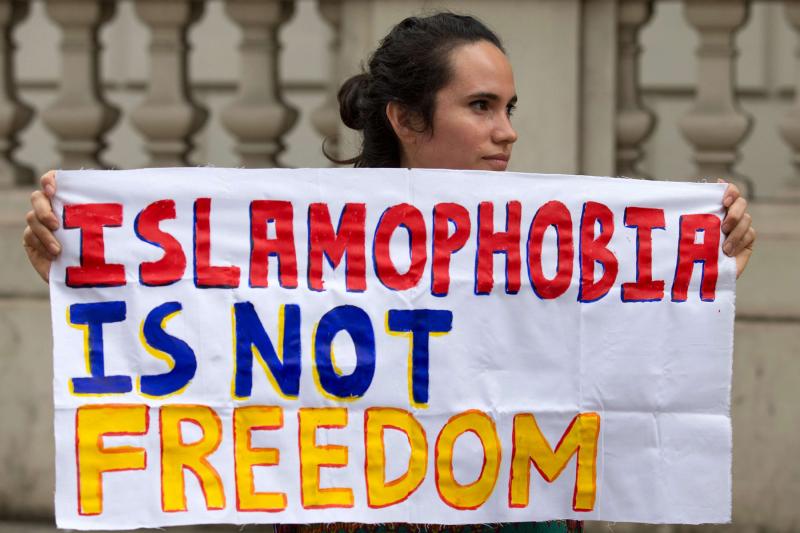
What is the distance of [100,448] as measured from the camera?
10.8 feet

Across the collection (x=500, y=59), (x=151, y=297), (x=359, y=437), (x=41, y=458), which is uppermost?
(x=500, y=59)

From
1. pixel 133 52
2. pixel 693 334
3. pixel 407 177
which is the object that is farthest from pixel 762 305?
pixel 133 52

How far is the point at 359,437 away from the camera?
3.28m

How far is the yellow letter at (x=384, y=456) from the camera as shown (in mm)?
3254

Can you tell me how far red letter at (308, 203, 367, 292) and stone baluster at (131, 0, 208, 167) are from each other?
2.31 meters

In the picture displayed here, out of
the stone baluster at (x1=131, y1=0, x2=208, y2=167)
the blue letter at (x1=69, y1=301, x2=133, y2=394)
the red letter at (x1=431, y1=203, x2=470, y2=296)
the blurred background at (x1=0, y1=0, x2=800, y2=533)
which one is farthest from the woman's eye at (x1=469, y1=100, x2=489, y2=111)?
the stone baluster at (x1=131, y1=0, x2=208, y2=167)

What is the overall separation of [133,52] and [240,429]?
6.95 metres

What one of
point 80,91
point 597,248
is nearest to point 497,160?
point 597,248

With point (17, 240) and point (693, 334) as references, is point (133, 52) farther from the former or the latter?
point (693, 334)

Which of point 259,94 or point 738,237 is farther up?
point 259,94

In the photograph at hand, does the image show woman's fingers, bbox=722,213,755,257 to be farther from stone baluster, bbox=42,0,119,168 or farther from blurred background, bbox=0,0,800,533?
stone baluster, bbox=42,0,119,168

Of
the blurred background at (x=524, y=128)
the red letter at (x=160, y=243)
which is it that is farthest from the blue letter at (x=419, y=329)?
the blurred background at (x=524, y=128)

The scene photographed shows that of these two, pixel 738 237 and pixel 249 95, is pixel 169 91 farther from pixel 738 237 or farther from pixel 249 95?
pixel 738 237

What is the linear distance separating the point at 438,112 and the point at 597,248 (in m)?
0.48
